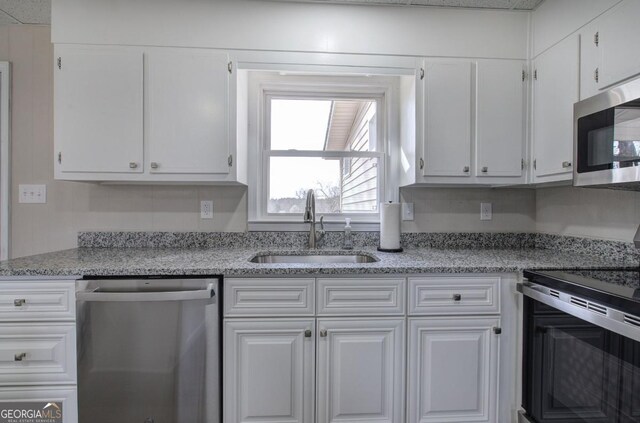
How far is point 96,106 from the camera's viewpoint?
5.57 ft

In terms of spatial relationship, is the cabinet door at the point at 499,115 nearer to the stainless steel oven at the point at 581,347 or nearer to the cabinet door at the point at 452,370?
the stainless steel oven at the point at 581,347

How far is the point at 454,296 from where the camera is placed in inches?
57.4

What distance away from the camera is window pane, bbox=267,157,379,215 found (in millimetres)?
2156

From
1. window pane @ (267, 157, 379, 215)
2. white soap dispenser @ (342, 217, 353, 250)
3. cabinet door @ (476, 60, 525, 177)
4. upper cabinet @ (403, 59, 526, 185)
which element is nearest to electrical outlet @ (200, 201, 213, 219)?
window pane @ (267, 157, 379, 215)

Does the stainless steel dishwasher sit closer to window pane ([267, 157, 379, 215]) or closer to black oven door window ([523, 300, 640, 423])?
window pane ([267, 157, 379, 215])

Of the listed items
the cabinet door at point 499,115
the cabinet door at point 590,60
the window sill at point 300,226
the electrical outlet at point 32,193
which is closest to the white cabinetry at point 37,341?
the electrical outlet at point 32,193

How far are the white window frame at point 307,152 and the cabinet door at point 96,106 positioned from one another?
68 centimetres

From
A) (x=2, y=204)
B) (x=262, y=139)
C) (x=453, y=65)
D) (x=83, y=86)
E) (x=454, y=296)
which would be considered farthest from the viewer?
(x=262, y=139)

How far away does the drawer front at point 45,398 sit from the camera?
1372 mm

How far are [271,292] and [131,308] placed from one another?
604 mm

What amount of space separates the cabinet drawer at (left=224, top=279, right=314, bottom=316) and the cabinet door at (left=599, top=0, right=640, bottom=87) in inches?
62.8

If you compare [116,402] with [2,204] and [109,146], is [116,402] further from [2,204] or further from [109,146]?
[2,204]

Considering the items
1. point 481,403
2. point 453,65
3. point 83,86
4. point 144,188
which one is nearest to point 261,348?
point 481,403

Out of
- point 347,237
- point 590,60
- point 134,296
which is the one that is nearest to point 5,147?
point 134,296
